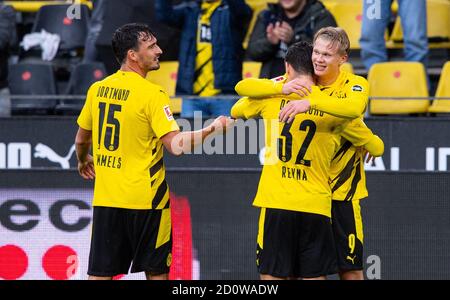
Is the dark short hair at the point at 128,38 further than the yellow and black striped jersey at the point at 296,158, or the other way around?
the dark short hair at the point at 128,38

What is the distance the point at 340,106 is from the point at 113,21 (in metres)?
3.94

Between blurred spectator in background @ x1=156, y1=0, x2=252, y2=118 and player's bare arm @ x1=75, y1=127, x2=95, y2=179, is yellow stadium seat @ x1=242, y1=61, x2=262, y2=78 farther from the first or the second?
player's bare arm @ x1=75, y1=127, x2=95, y2=179

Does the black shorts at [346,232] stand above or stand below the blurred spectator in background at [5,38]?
below

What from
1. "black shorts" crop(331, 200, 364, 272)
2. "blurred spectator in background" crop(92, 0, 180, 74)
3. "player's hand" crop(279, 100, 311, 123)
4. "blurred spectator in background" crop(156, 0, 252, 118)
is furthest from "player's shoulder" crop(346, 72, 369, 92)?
"blurred spectator in background" crop(92, 0, 180, 74)

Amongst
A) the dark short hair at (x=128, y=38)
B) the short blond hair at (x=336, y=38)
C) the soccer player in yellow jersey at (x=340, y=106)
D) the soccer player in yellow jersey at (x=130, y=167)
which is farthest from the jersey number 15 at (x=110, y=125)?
the short blond hair at (x=336, y=38)

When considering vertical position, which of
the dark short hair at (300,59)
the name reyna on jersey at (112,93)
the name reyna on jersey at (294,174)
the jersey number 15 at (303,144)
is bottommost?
the name reyna on jersey at (294,174)

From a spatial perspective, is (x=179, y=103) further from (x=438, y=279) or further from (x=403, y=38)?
(x=438, y=279)

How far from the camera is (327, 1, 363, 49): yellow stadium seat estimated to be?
1003 centimetres

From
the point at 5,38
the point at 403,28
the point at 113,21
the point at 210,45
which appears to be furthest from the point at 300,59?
the point at 5,38

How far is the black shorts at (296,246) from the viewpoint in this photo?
619 cm

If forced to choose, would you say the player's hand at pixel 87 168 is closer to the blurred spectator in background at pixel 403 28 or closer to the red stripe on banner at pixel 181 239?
the red stripe on banner at pixel 181 239

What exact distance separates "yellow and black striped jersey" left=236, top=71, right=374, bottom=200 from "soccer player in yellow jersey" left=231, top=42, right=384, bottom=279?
0.10 metres

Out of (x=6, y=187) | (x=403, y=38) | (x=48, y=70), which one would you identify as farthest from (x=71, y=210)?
(x=403, y=38)

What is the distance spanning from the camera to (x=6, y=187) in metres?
7.63
